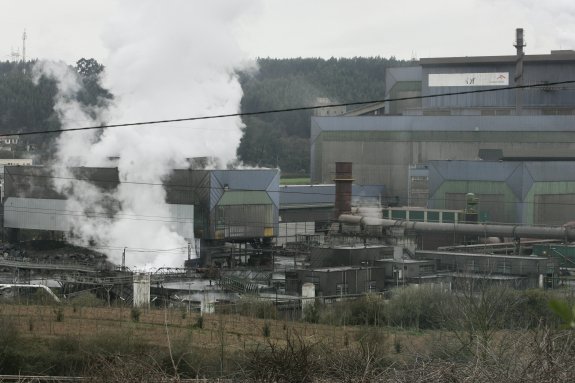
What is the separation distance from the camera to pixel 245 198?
121ft

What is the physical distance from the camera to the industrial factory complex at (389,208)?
28.5 m

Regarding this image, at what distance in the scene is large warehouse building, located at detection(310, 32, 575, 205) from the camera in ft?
152

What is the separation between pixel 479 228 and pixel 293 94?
5337cm

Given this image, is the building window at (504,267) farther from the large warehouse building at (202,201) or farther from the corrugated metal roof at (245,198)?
the corrugated metal roof at (245,198)

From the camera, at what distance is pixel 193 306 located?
24016 mm

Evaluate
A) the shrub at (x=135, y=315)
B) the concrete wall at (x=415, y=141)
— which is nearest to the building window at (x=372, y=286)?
the shrub at (x=135, y=315)

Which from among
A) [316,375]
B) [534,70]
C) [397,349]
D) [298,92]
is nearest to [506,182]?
[534,70]

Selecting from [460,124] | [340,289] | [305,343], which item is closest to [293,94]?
[460,124]

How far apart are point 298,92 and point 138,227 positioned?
55.2m

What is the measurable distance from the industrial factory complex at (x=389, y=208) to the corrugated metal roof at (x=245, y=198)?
0.19 feet

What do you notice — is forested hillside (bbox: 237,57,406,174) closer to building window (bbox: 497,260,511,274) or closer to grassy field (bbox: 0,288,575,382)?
building window (bbox: 497,260,511,274)

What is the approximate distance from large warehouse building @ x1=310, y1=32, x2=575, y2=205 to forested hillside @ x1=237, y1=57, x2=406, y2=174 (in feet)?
73.8

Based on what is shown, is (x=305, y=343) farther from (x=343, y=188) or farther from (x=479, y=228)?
(x=343, y=188)

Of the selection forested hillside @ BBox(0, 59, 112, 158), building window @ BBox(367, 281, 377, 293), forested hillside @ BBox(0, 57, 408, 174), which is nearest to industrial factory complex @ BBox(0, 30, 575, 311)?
building window @ BBox(367, 281, 377, 293)
